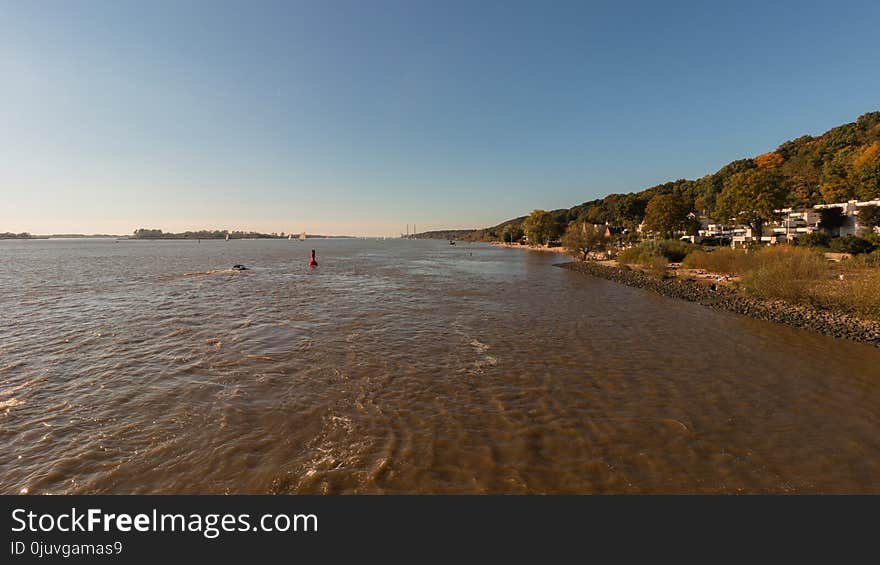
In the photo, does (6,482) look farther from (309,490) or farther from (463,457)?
(463,457)

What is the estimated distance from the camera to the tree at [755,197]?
5438cm

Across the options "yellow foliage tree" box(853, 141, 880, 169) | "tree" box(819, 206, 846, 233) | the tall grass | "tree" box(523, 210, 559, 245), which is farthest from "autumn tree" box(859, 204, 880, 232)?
"tree" box(523, 210, 559, 245)

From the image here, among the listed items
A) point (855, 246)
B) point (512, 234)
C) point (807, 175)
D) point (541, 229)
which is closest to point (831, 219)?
point (855, 246)

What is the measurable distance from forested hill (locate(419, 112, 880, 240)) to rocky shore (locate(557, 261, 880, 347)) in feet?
136

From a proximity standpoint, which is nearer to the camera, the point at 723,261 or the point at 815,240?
the point at 723,261

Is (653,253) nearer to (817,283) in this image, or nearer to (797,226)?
(817,283)

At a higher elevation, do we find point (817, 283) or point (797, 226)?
point (797, 226)

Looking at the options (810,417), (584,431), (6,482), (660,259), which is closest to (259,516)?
(6,482)

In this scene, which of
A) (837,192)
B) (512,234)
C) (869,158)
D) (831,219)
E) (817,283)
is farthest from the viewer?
(512,234)

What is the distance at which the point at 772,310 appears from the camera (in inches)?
858

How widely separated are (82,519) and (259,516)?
8.67 feet

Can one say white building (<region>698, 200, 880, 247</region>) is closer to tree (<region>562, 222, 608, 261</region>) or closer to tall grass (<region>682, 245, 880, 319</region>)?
tree (<region>562, 222, 608, 261</region>)

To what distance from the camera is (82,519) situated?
17.3 feet

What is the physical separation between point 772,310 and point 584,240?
4692 cm
